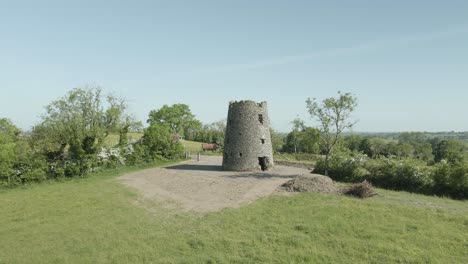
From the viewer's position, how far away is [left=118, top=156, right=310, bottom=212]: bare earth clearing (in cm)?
1733

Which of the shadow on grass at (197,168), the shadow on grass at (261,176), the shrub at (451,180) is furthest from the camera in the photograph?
the shadow on grass at (197,168)

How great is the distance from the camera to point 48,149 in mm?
28828

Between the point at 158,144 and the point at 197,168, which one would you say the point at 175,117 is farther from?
the point at 197,168

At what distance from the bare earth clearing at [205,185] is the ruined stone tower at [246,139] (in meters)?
1.16

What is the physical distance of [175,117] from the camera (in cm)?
6228

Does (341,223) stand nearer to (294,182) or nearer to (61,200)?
(294,182)

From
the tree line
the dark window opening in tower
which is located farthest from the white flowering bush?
the dark window opening in tower

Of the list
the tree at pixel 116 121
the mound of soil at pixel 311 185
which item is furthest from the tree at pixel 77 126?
the mound of soil at pixel 311 185

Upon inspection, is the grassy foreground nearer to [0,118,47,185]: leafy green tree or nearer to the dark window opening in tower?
[0,118,47,185]: leafy green tree

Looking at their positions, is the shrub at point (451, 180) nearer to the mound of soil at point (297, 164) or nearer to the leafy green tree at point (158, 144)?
the mound of soil at point (297, 164)

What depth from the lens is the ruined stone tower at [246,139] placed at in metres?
27.1

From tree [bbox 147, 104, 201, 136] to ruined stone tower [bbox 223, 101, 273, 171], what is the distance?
3466 cm

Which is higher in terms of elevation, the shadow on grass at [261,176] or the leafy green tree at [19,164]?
the leafy green tree at [19,164]

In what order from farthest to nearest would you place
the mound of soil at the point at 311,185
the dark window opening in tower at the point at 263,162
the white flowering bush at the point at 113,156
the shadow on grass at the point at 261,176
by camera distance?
the white flowering bush at the point at 113,156, the dark window opening in tower at the point at 263,162, the shadow on grass at the point at 261,176, the mound of soil at the point at 311,185
